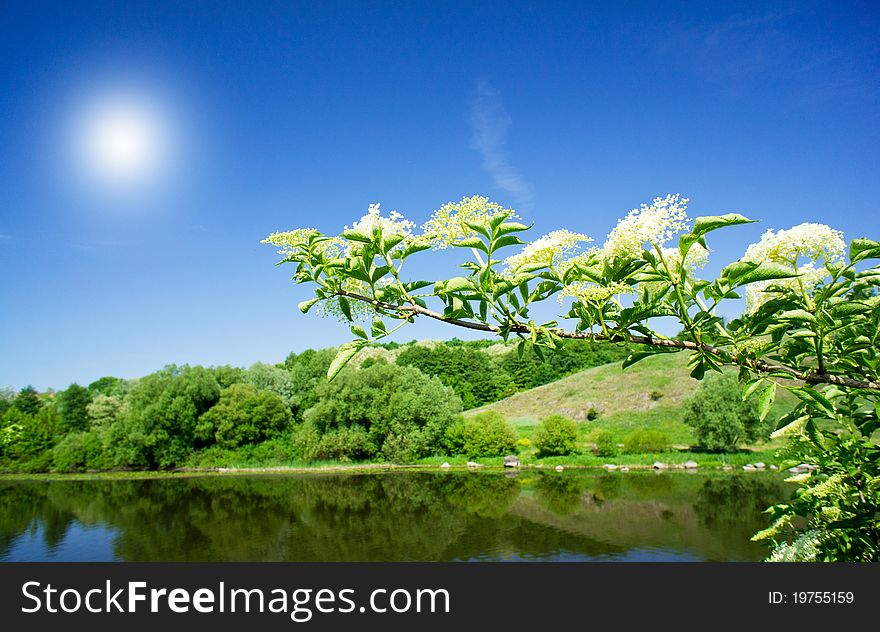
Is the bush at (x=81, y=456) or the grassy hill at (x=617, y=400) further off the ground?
the grassy hill at (x=617, y=400)

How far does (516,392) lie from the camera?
61.1m

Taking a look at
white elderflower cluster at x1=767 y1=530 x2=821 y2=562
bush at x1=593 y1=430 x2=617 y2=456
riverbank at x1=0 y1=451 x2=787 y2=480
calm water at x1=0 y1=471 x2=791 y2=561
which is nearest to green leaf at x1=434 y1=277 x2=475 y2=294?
white elderflower cluster at x1=767 y1=530 x2=821 y2=562

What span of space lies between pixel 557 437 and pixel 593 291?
37.3m

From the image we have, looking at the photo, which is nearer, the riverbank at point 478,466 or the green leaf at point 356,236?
the green leaf at point 356,236

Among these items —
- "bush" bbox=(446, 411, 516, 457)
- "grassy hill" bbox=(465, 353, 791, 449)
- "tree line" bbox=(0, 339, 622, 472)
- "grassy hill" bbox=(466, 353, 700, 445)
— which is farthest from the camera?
"grassy hill" bbox=(466, 353, 700, 445)

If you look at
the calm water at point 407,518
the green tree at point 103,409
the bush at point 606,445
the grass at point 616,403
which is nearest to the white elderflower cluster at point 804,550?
the calm water at point 407,518

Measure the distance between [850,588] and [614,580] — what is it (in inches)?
37.0

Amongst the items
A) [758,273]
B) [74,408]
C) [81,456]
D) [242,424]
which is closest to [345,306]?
[758,273]

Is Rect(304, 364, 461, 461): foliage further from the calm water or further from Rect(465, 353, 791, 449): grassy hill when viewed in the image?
Rect(465, 353, 791, 449): grassy hill

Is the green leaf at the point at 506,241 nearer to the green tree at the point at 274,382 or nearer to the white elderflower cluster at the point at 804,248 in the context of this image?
the white elderflower cluster at the point at 804,248

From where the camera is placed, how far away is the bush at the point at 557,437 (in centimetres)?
3706

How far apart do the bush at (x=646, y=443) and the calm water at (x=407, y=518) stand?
18.1 feet

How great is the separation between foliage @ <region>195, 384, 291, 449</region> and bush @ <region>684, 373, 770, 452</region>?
108 feet

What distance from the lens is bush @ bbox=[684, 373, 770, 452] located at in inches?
1330
